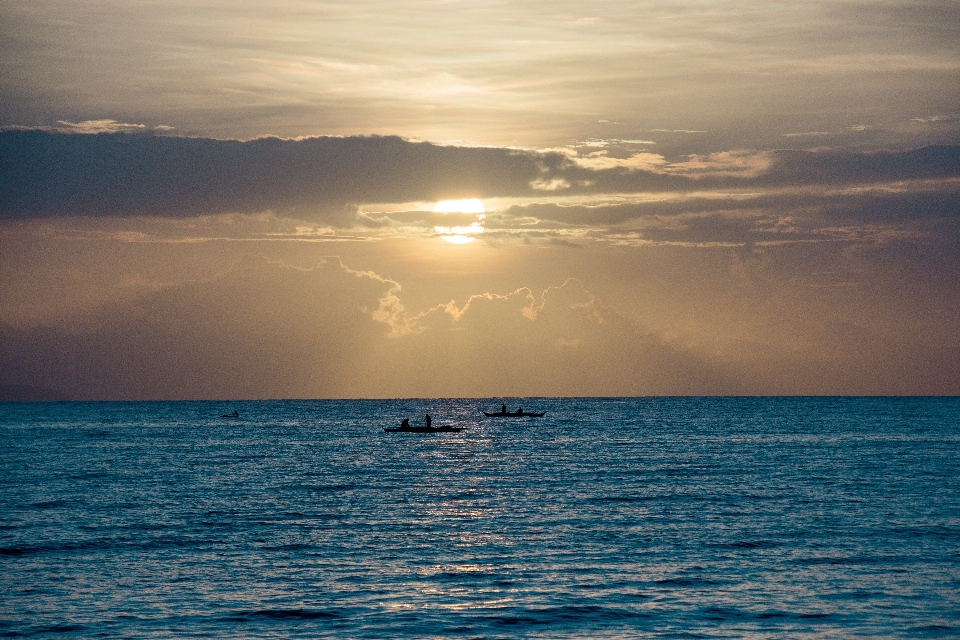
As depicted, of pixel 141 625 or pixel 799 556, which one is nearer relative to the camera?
pixel 141 625

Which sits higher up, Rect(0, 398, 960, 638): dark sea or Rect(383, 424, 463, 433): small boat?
Rect(0, 398, 960, 638): dark sea

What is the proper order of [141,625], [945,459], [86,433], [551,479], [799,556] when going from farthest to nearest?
1. [86,433]
2. [945,459]
3. [551,479]
4. [799,556]
5. [141,625]

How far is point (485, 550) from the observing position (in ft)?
134

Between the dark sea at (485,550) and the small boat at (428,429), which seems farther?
the small boat at (428,429)

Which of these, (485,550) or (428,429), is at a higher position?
(485,550)

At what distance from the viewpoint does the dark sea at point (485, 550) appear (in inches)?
1158

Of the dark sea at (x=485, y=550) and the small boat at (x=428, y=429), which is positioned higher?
the dark sea at (x=485, y=550)

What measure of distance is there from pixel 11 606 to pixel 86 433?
14239 cm

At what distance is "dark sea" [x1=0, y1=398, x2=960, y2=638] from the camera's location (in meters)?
29.4

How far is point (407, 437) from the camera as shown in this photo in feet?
473

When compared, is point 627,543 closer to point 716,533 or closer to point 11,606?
point 716,533

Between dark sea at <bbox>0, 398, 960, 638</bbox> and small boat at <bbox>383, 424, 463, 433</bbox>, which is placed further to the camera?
small boat at <bbox>383, 424, 463, 433</bbox>

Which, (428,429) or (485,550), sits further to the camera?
(428,429)

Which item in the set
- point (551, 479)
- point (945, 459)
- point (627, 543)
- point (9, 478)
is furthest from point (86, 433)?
point (627, 543)
